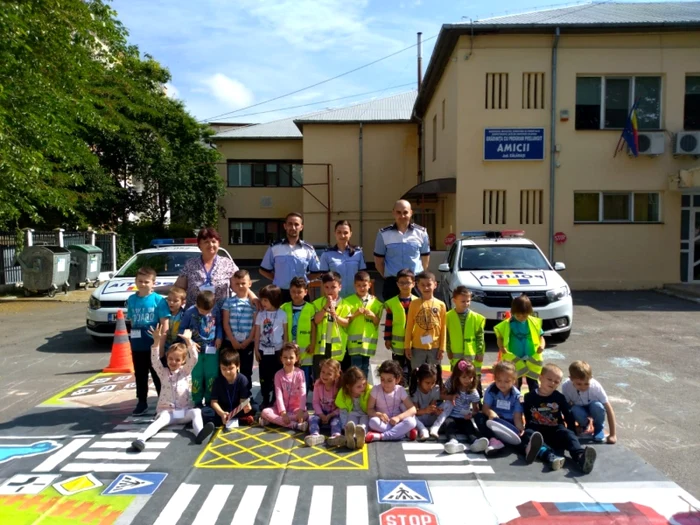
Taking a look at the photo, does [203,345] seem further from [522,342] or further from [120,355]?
[522,342]

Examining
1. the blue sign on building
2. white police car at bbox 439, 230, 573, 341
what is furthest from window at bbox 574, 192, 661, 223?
white police car at bbox 439, 230, 573, 341

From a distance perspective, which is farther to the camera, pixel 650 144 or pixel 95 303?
pixel 650 144

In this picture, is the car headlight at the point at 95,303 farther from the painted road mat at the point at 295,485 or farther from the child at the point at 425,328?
the child at the point at 425,328

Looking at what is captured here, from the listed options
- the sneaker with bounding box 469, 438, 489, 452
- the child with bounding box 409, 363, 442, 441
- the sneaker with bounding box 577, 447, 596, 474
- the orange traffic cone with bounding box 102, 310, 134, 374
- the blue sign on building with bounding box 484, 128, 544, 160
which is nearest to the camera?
the sneaker with bounding box 577, 447, 596, 474

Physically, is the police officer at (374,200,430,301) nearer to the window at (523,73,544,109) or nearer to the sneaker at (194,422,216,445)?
the sneaker at (194,422,216,445)

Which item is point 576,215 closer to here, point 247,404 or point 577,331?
point 577,331

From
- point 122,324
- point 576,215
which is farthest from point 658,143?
point 122,324

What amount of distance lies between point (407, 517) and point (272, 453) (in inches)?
58.6

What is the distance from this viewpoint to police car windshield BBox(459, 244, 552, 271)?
33.8 ft

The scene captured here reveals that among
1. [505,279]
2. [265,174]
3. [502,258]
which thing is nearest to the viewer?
[505,279]

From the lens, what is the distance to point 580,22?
16.5 metres

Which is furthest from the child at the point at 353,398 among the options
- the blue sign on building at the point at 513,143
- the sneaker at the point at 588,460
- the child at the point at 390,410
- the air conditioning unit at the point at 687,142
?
the air conditioning unit at the point at 687,142

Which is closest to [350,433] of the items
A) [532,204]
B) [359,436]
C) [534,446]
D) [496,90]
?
[359,436]

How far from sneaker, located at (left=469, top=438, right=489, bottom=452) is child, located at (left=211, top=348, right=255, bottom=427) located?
81.7 inches
